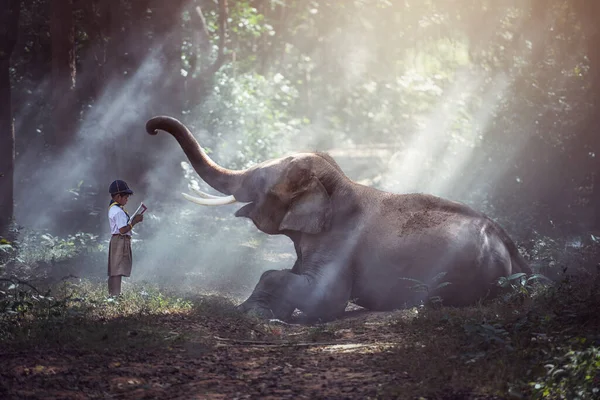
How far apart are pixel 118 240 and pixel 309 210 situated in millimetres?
2176

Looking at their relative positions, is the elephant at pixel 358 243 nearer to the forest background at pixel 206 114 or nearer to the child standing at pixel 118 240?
the child standing at pixel 118 240

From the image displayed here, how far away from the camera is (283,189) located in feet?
34.0

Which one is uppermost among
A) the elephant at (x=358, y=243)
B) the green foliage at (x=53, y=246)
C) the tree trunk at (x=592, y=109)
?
the tree trunk at (x=592, y=109)

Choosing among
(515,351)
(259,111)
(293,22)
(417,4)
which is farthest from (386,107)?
(515,351)

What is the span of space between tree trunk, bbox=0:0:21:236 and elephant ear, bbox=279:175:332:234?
4.69 metres

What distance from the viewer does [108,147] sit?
52.5ft

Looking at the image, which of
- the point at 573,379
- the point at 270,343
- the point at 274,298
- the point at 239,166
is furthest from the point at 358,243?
the point at 239,166

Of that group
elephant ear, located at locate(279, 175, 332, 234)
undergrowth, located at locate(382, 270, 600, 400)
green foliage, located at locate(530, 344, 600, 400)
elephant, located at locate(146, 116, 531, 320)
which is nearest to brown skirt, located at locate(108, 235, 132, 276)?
elephant, located at locate(146, 116, 531, 320)

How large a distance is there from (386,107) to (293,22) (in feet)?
23.2

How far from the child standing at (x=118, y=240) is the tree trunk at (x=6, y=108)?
144 inches

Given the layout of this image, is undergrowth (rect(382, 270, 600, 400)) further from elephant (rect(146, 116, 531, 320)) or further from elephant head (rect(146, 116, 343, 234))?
elephant head (rect(146, 116, 343, 234))

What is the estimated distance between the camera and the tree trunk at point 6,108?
41.2 ft

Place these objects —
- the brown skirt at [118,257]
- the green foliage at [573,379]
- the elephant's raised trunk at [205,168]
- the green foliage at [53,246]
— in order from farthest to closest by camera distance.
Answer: the green foliage at [53,246] < the elephant's raised trunk at [205,168] < the brown skirt at [118,257] < the green foliage at [573,379]

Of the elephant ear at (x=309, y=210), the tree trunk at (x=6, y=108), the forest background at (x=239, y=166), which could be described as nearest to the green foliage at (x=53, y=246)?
the forest background at (x=239, y=166)
